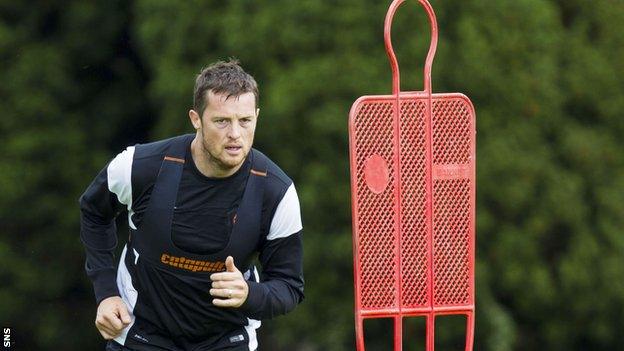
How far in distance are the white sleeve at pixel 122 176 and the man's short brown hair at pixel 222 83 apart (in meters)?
0.27

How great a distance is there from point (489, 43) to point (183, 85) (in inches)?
82.3

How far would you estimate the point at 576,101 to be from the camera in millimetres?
8734

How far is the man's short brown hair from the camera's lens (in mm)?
3898

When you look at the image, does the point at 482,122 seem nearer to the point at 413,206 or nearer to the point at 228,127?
the point at 413,206

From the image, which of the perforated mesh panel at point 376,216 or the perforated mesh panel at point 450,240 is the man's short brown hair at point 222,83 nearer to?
the perforated mesh panel at point 376,216

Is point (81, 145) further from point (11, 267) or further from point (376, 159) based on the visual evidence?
point (376, 159)

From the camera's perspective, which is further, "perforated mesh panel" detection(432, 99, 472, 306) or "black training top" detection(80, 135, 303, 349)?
"perforated mesh panel" detection(432, 99, 472, 306)

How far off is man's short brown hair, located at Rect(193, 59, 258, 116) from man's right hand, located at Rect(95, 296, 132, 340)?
65 cm

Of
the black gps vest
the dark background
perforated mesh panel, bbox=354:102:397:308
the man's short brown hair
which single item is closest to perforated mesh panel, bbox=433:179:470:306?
perforated mesh panel, bbox=354:102:397:308

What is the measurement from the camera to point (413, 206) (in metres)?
4.72

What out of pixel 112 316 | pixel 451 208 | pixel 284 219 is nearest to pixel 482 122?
pixel 451 208

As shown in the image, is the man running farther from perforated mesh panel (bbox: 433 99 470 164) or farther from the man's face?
perforated mesh panel (bbox: 433 99 470 164)

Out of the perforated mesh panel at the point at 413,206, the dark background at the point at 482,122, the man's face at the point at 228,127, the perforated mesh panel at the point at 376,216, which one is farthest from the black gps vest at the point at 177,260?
the dark background at the point at 482,122

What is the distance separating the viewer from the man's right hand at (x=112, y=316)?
3.96 metres
